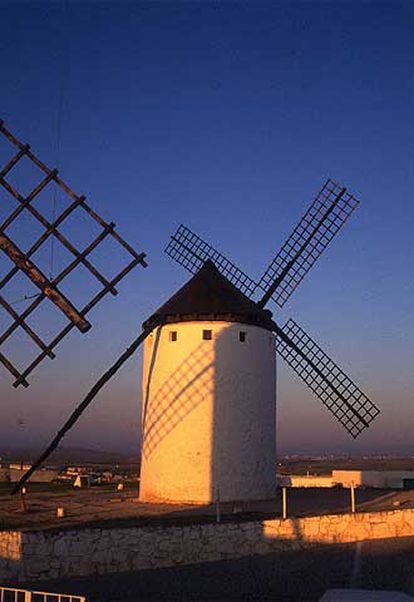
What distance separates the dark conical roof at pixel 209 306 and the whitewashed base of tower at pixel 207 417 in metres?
0.28

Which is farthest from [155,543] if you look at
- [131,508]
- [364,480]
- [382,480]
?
[364,480]

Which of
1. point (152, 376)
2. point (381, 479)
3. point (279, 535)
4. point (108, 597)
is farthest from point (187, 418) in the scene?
point (381, 479)

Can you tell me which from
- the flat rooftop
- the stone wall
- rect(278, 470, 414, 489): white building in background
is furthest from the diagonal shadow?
rect(278, 470, 414, 489): white building in background

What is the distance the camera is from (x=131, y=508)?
20.4 m

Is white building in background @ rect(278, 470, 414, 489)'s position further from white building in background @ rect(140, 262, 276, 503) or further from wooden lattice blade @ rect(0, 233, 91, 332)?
wooden lattice blade @ rect(0, 233, 91, 332)

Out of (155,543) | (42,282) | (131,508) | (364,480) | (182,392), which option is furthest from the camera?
(364,480)

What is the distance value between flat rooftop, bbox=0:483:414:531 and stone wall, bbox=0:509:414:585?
4.74ft

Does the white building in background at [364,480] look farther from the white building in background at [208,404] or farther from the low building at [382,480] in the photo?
the white building in background at [208,404]

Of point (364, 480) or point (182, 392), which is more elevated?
point (182, 392)

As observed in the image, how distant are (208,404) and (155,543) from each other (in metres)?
8.52

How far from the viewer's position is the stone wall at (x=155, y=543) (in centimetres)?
1318

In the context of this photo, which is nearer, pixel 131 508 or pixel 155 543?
pixel 155 543

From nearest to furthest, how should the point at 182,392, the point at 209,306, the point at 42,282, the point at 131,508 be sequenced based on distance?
the point at 42,282
the point at 131,508
the point at 182,392
the point at 209,306

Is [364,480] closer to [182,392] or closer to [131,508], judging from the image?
[182,392]
